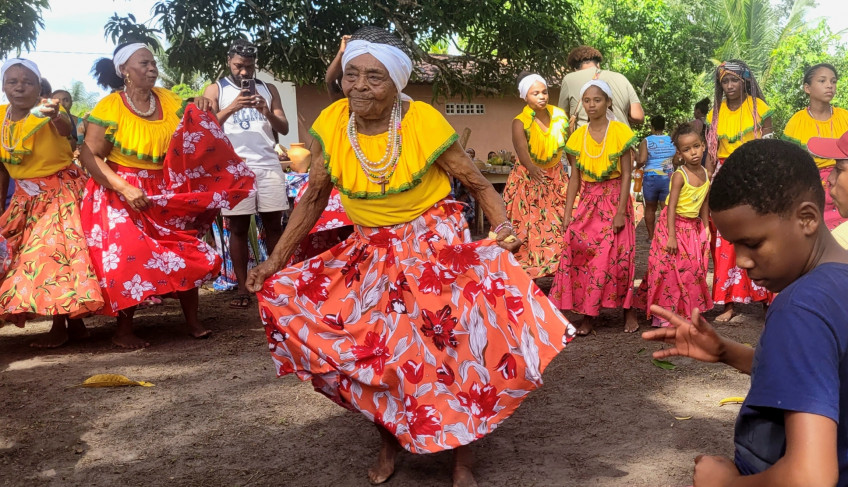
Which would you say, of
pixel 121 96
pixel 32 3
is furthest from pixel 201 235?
pixel 32 3

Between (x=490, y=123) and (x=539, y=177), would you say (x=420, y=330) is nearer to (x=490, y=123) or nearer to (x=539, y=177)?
(x=539, y=177)

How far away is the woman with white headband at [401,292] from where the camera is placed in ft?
11.0

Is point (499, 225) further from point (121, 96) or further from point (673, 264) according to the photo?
point (121, 96)

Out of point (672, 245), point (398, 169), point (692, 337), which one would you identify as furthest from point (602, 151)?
point (692, 337)

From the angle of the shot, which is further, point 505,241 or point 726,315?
point 726,315

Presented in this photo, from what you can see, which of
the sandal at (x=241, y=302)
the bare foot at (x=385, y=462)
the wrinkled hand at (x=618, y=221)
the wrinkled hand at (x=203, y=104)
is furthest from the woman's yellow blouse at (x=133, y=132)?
the wrinkled hand at (x=618, y=221)

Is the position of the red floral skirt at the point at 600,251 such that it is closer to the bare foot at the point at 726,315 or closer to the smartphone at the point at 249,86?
the bare foot at the point at 726,315

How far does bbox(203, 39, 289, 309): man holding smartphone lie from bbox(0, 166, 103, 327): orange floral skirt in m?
1.43

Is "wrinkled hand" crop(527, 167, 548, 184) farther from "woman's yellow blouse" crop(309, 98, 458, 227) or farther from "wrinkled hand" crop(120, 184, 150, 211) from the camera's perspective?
"woman's yellow blouse" crop(309, 98, 458, 227)

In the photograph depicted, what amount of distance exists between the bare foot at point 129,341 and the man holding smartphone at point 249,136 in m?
1.31

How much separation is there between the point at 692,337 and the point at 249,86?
5530 millimetres

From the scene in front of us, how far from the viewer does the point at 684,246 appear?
20.5 feet

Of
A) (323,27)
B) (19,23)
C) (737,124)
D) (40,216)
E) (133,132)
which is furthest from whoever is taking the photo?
(19,23)

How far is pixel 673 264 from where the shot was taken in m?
6.24
